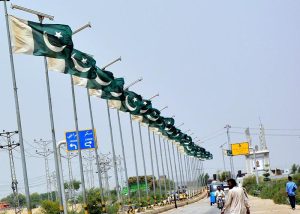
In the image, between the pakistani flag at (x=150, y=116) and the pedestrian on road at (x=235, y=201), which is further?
the pakistani flag at (x=150, y=116)

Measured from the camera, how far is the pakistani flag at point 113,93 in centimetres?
4098

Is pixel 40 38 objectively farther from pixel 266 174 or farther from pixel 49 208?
pixel 266 174

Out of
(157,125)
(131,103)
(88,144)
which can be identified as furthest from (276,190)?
(88,144)

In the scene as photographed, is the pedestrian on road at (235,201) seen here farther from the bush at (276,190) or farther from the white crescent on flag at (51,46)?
the bush at (276,190)

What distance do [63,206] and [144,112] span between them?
92.5ft

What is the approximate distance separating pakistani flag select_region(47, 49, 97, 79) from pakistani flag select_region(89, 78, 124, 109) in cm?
501

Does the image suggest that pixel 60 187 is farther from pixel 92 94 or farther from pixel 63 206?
pixel 92 94

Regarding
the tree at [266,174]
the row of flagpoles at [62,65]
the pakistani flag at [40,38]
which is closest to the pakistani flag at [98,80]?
the row of flagpoles at [62,65]

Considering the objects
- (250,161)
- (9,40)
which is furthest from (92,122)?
(250,161)

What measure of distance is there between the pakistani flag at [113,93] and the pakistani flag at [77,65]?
5009 mm

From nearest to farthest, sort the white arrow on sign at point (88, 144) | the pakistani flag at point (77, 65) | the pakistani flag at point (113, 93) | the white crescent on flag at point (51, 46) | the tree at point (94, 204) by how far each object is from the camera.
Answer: the white crescent on flag at point (51, 46)
the pakistani flag at point (77, 65)
the white arrow on sign at point (88, 144)
the pakistani flag at point (113, 93)
the tree at point (94, 204)

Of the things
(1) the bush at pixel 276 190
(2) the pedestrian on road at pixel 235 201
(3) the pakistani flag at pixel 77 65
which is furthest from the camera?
(1) the bush at pixel 276 190

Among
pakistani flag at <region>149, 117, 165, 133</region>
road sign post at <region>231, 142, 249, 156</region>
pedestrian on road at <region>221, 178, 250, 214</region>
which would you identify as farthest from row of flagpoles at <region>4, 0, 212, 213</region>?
road sign post at <region>231, 142, 249, 156</region>

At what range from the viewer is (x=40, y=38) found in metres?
25.5
